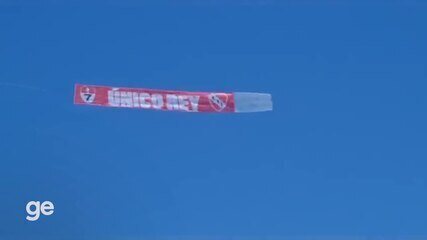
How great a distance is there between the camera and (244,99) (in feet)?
18.6

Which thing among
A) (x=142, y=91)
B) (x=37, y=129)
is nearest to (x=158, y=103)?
(x=142, y=91)

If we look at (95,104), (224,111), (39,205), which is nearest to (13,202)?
(39,205)

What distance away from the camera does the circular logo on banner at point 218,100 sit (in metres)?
5.68

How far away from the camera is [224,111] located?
18.7 ft

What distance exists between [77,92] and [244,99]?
562 millimetres

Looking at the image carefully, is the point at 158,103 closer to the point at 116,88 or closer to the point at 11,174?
the point at 116,88

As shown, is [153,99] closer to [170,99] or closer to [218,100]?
[170,99]

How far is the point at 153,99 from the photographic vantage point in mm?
5672

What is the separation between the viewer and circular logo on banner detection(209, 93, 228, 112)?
5.68 m

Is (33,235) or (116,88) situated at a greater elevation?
(116,88)

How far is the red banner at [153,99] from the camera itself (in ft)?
18.6

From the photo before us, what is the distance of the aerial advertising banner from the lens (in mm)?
5656

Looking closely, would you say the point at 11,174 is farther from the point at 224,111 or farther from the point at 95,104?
the point at 224,111

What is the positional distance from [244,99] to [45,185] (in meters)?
0.73
